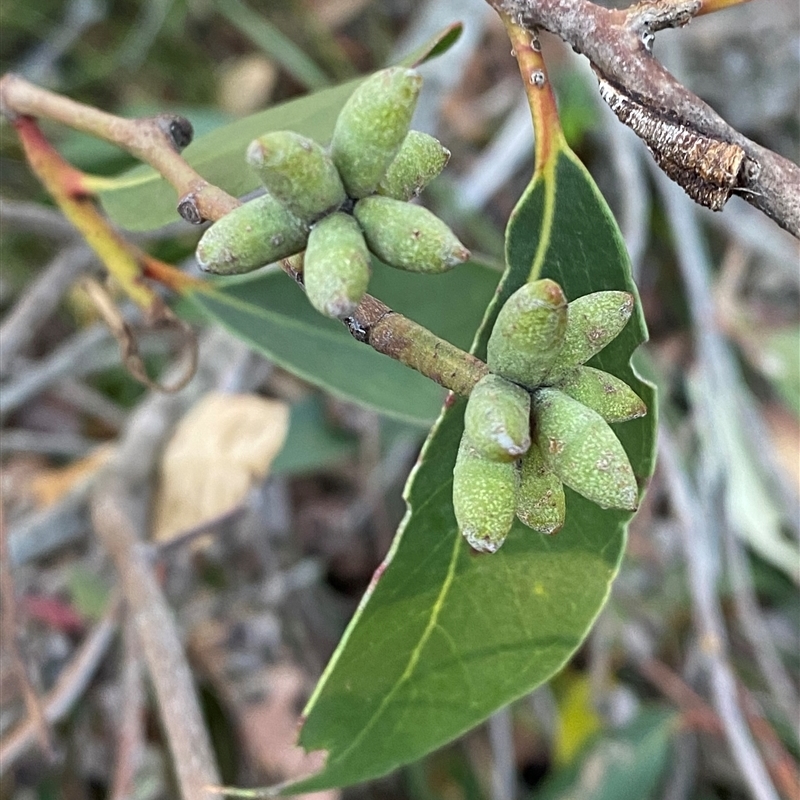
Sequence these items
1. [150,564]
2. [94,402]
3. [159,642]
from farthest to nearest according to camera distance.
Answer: [94,402] < [150,564] < [159,642]

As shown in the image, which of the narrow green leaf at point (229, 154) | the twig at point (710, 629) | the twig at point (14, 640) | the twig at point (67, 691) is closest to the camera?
the narrow green leaf at point (229, 154)

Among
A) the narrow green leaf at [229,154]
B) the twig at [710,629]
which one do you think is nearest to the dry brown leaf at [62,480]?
the narrow green leaf at [229,154]

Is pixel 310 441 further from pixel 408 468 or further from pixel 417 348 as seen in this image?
pixel 417 348

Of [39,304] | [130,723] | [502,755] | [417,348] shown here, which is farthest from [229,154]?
[502,755]

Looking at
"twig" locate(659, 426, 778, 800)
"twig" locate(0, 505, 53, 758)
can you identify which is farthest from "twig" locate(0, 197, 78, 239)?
"twig" locate(659, 426, 778, 800)

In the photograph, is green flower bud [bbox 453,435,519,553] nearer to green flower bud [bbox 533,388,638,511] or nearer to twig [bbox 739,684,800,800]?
green flower bud [bbox 533,388,638,511]

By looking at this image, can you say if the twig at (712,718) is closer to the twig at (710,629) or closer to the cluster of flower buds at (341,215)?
the twig at (710,629)
